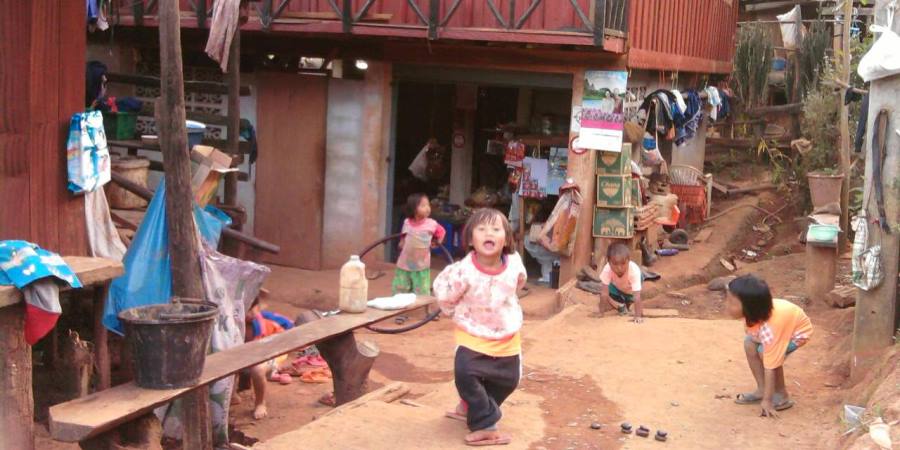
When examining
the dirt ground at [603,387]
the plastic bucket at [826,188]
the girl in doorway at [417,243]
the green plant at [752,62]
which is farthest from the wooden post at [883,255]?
the green plant at [752,62]

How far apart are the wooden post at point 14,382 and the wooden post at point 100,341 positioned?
96 centimetres

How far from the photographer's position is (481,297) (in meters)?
6.18

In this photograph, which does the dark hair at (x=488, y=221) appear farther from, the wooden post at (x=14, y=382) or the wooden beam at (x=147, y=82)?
the wooden beam at (x=147, y=82)

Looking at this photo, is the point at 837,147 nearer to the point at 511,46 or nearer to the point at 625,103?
the point at 625,103

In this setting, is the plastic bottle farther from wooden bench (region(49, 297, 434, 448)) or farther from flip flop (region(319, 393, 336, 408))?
flip flop (region(319, 393, 336, 408))

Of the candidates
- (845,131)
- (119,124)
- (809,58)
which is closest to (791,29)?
(809,58)

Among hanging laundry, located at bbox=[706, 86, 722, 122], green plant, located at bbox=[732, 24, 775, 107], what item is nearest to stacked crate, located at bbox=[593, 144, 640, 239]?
hanging laundry, located at bbox=[706, 86, 722, 122]

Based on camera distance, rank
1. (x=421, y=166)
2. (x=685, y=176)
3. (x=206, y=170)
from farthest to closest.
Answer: (x=685, y=176)
(x=421, y=166)
(x=206, y=170)

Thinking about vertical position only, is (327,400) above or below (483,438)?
below

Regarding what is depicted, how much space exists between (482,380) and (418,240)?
504 cm

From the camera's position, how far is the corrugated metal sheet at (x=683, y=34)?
13555 mm

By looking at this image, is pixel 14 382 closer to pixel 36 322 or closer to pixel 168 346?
pixel 36 322

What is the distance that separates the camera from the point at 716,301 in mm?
13055

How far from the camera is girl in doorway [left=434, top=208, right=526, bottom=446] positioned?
243 inches
